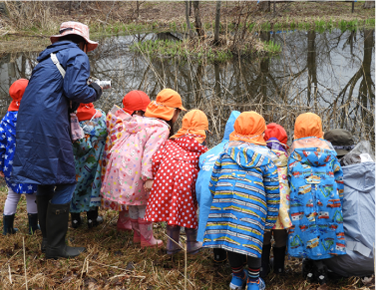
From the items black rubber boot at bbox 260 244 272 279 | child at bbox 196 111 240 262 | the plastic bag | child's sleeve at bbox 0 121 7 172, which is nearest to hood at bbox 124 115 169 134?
child at bbox 196 111 240 262

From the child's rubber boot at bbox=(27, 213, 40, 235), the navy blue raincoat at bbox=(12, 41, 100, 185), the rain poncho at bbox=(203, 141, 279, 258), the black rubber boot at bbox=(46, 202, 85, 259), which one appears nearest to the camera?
the rain poncho at bbox=(203, 141, 279, 258)

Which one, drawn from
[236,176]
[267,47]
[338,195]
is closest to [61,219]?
[236,176]

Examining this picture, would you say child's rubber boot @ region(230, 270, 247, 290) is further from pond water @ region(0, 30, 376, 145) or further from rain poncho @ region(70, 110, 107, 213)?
pond water @ region(0, 30, 376, 145)

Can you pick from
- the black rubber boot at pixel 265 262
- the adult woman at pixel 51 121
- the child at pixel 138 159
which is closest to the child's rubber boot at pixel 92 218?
the child at pixel 138 159

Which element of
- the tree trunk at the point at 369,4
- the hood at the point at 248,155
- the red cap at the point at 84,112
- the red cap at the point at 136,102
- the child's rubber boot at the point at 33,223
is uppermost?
the tree trunk at the point at 369,4

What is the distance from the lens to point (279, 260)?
2.75 meters

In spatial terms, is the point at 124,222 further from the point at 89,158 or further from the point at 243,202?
the point at 243,202

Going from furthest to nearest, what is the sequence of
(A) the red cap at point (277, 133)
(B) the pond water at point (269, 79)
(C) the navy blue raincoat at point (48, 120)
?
(B) the pond water at point (269, 79) → (A) the red cap at point (277, 133) → (C) the navy blue raincoat at point (48, 120)

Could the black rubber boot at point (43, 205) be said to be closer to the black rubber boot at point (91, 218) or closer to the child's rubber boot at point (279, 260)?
the black rubber boot at point (91, 218)

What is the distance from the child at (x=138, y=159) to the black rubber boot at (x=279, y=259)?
0.91m

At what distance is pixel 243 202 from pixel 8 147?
1.88 metres

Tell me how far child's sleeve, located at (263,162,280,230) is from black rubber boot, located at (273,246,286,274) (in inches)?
16.2

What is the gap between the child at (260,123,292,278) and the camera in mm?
2562

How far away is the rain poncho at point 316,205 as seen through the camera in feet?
8.30
